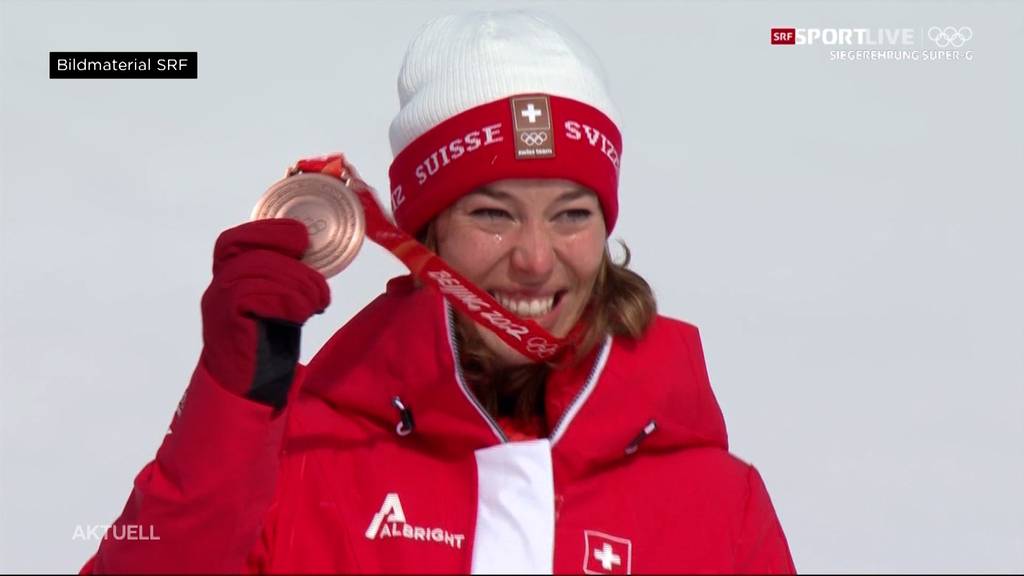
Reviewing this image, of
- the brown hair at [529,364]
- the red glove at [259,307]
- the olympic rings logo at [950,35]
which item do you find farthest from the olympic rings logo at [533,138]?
the olympic rings logo at [950,35]

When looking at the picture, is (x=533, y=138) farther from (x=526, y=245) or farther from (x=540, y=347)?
(x=540, y=347)

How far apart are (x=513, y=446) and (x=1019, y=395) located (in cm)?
240

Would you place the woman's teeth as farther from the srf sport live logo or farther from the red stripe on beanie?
the srf sport live logo

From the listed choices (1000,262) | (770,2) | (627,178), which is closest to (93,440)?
(627,178)

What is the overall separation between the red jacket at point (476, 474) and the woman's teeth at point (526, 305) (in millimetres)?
103

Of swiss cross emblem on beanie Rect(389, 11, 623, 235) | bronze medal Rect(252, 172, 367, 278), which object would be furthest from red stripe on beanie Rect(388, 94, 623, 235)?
bronze medal Rect(252, 172, 367, 278)

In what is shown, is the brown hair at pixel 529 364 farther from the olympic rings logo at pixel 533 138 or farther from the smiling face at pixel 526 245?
the olympic rings logo at pixel 533 138

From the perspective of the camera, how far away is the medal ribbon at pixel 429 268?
226 cm

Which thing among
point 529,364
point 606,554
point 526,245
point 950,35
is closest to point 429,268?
point 526,245

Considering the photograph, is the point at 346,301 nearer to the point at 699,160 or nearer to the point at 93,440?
the point at 93,440

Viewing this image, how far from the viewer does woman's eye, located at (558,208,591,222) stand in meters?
2.41

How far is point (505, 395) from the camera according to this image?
249 centimetres

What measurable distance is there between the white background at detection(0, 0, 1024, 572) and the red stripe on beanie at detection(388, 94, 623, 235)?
3.49 ft

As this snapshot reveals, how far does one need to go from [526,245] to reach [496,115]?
0.25 meters
